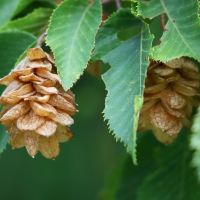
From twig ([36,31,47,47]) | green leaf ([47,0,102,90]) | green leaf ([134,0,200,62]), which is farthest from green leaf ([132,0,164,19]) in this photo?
twig ([36,31,47,47])

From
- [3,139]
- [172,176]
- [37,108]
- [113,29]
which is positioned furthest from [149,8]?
[172,176]

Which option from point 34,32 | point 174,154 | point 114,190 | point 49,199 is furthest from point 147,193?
point 49,199

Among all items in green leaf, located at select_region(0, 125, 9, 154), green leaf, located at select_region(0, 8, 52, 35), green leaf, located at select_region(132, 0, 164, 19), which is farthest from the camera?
green leaf, located at select_region(0, 8, 52, 35)

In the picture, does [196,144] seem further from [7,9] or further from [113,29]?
[7,9]

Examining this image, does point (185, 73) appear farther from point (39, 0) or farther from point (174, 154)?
point (39, 0)

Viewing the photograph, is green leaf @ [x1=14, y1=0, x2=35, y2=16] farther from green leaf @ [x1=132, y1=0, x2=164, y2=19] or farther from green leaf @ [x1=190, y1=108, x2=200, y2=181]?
green leaf @ [x1=190, y1=108, x2=200, y2=181]

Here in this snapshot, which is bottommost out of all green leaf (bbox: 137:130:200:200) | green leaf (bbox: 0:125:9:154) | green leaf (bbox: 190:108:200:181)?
green leaf (bbox: 137:130:200:200)

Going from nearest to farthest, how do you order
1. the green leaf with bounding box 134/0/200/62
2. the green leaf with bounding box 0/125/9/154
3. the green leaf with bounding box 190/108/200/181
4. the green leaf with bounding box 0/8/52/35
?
the green leaf with bounding box 190/108/200/181 → the green leaf with bounding box 134/0/200/62 → the green leaf with bounding box 0/125/9/154 → the green leaf with bounding box 0/8/52/35

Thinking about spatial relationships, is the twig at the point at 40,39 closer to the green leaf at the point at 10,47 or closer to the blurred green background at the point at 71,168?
the green leaf at the point at 10,47
